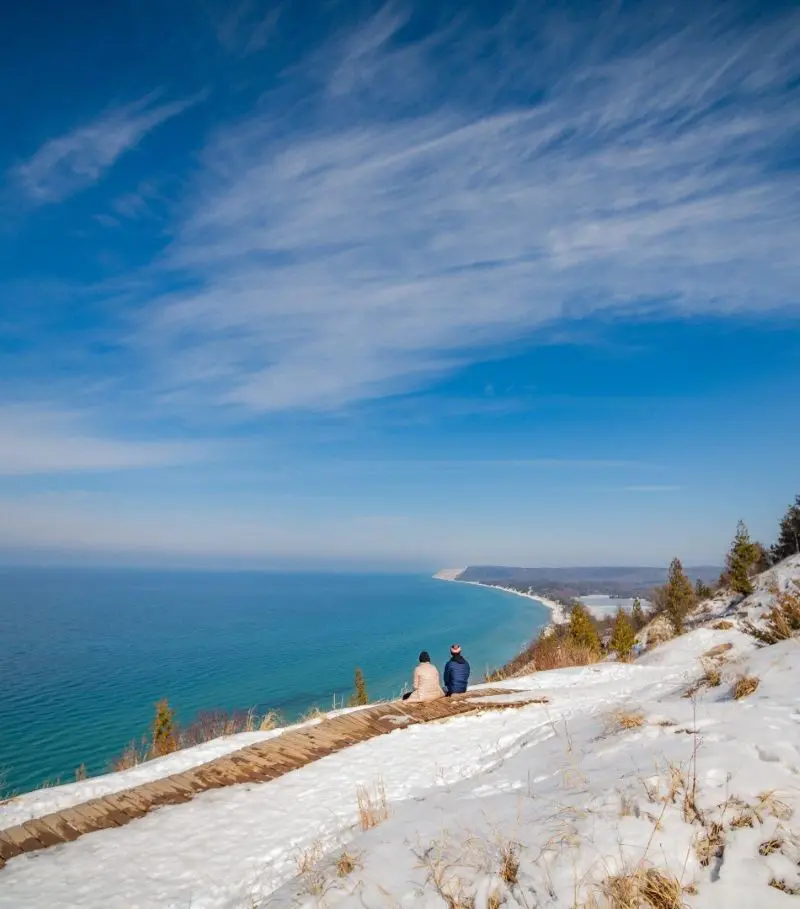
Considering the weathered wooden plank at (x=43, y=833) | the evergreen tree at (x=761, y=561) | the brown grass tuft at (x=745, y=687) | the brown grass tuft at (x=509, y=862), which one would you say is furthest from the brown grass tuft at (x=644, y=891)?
the evergreen tree at (x=761, y=561)

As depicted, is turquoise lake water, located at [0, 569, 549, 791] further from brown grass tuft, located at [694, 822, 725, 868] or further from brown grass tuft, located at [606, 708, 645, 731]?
brown grass tuft, located at [694, 822, 725, 868]

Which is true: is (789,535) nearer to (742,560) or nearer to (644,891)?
(742,560)

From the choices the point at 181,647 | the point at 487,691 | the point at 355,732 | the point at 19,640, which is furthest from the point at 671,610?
the point at 19,640

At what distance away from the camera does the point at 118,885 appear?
14.3ft

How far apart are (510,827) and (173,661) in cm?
9211

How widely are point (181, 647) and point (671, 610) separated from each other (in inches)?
3223

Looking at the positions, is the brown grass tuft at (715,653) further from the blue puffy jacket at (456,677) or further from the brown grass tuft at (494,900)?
the brown grass tuft at (494,900)

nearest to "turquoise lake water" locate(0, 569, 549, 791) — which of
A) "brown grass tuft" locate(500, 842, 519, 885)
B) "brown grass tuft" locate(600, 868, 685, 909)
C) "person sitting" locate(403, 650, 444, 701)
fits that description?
"person sitting" locate(403, 650, 444, 701)

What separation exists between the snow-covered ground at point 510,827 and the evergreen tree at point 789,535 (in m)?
45.8

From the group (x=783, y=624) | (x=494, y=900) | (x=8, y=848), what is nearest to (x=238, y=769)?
(x=8, y=848)

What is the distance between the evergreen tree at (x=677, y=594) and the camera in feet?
161

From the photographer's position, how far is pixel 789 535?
4400 cm

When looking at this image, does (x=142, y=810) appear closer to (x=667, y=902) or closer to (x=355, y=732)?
(x=355, y=732)

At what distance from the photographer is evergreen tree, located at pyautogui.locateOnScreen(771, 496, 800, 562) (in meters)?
43.0
